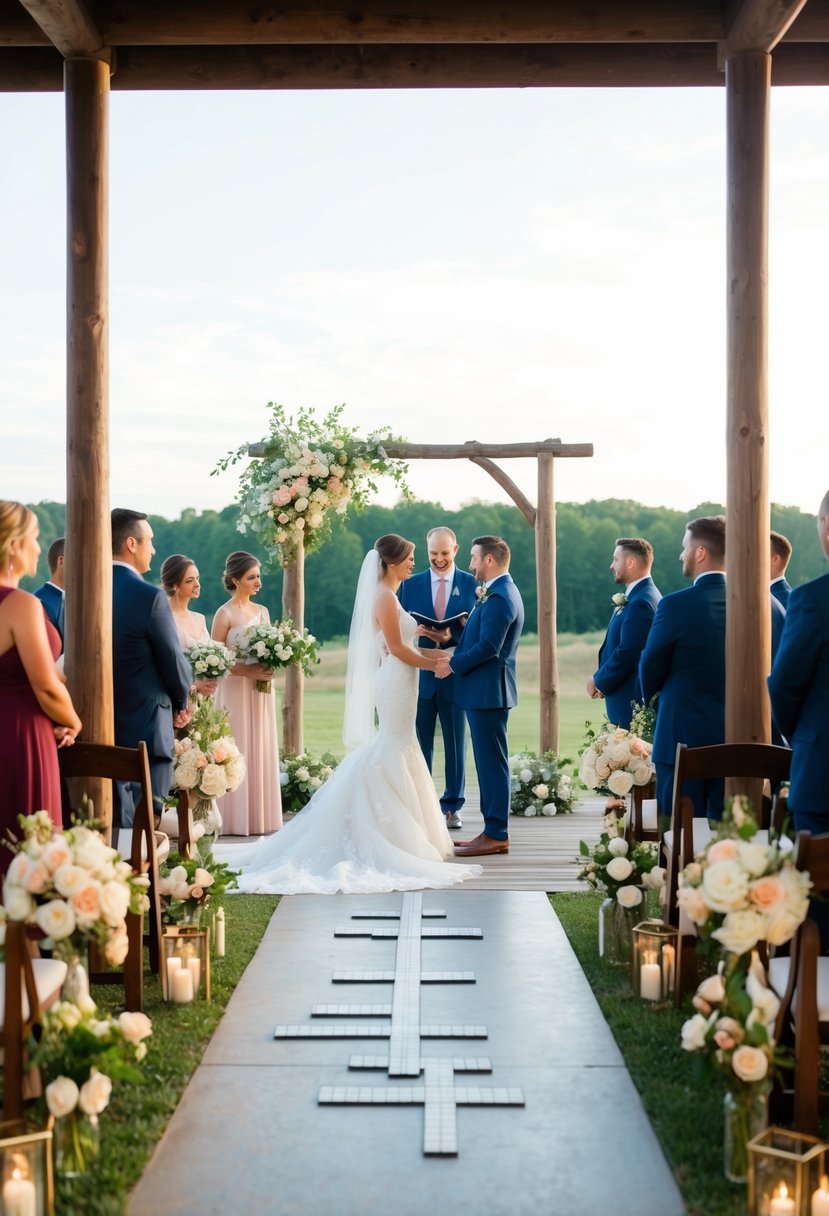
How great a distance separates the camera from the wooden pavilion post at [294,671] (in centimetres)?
944

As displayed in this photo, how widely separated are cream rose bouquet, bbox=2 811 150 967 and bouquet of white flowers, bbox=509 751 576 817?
249 inches

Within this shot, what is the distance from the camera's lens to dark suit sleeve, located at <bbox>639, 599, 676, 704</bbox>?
5562 millimetres

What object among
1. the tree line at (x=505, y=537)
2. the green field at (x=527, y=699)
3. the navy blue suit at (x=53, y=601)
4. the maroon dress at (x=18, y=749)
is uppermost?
the tree line at (x=505, y=537)

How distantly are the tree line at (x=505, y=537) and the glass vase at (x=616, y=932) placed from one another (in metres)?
6.01

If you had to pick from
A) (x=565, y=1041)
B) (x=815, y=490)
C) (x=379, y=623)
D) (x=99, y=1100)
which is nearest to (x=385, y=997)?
(x=565, y=1041)

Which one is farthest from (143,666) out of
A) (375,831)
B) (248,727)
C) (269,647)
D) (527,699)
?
(527,699)

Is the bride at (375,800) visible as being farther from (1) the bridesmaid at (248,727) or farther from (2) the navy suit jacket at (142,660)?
(2) the navy suit jacket at (142,660)

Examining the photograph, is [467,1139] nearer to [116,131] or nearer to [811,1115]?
[811,1115]

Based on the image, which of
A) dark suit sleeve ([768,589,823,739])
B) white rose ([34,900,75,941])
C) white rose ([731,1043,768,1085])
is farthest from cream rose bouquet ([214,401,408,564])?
white rose ([731,1043,768,1085])

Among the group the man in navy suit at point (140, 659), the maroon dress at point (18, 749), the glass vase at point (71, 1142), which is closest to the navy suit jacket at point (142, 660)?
the man in navy suit at point (140, 659)

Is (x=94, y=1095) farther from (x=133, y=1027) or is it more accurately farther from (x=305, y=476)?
(x=305, y=476)

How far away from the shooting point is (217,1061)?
4047mm

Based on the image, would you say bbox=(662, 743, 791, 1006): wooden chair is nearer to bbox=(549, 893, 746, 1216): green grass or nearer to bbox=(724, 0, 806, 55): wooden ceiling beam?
bbox=(549, 893, 746, 1216): green grass

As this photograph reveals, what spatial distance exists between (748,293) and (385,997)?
3.09 m
